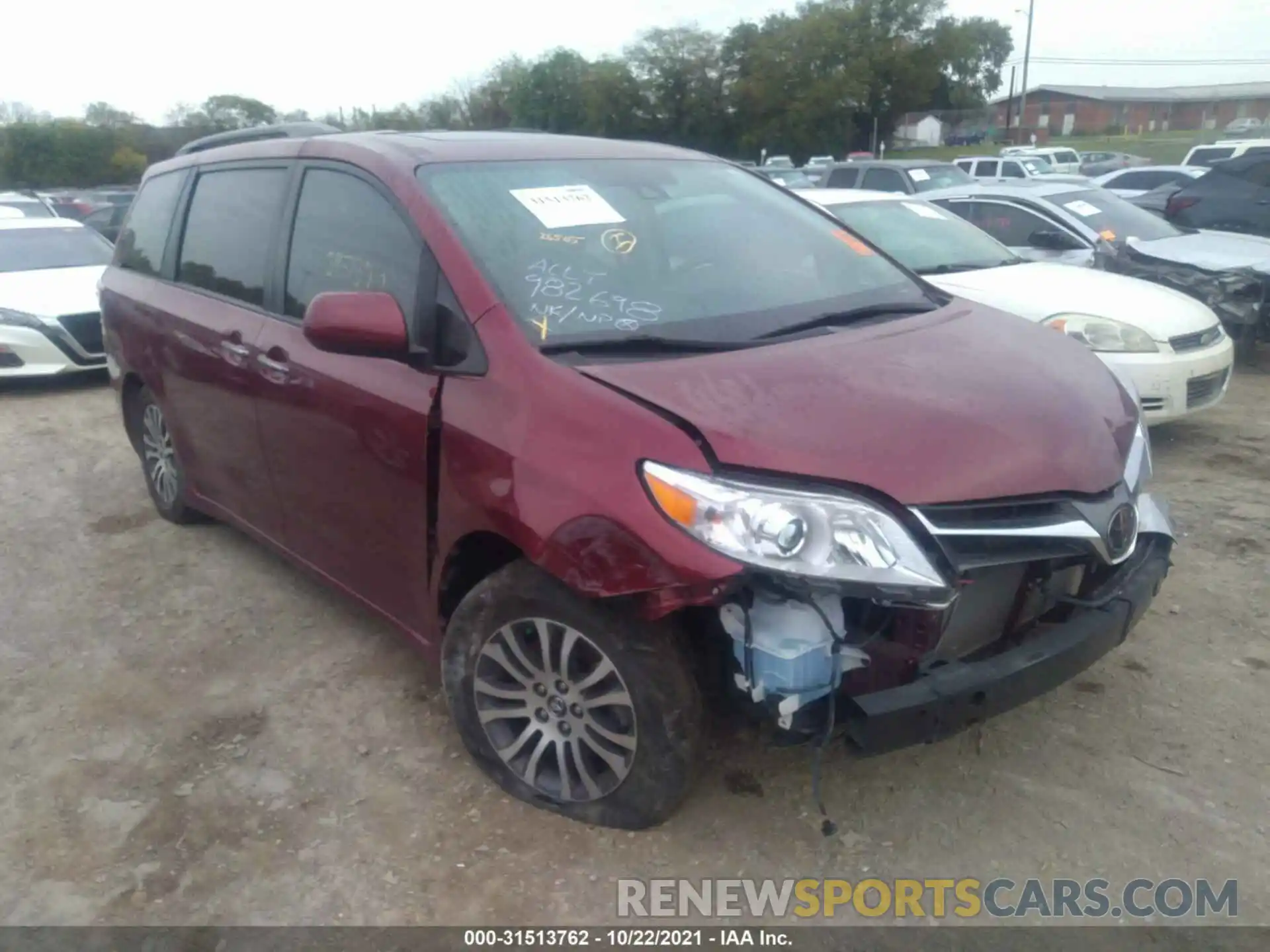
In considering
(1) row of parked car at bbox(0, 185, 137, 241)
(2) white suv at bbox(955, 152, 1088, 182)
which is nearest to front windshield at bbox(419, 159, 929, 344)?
(1) row of parked car at bbox(0, 185, 137, 241)

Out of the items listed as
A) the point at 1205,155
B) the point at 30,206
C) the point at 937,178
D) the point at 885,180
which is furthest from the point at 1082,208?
the point at 30,206

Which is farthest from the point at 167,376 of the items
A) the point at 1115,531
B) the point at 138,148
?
the point at 138,148

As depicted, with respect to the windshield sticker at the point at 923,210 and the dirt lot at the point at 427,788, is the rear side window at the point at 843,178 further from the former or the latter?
the dirt lot at the point at 427,788

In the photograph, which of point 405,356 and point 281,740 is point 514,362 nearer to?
point 405,356

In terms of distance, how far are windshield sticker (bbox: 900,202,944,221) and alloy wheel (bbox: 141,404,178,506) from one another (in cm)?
506

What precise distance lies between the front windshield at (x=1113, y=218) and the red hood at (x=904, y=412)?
6.45 meters

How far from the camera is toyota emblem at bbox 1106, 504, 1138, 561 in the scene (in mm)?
2607

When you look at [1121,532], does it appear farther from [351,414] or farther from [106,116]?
[106,116]

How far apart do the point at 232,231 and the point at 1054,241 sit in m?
6.04

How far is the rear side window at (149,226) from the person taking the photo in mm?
4645

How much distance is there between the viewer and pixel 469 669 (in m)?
2.92

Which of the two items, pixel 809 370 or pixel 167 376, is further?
pixel 167 376

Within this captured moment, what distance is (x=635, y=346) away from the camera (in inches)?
111
